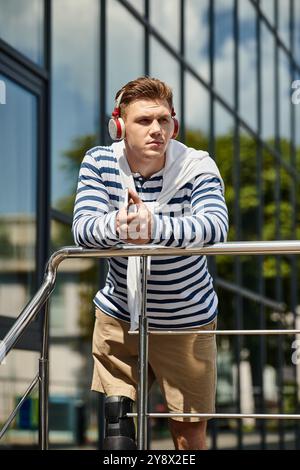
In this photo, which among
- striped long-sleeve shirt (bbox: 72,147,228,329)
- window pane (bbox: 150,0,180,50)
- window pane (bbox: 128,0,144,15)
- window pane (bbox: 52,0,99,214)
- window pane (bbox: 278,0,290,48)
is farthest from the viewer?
window pane (bbox: 278,0,290,48)

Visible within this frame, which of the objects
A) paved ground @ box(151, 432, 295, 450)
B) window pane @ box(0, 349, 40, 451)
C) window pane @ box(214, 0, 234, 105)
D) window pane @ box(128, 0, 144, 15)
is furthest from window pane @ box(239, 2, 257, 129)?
window pane @ box(0, 349, 40, 451)

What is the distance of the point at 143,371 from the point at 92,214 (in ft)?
1.73

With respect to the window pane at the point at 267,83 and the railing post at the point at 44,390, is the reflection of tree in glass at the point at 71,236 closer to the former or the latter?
the railing post at the point at 44,390

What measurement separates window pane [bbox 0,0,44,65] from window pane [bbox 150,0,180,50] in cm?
264

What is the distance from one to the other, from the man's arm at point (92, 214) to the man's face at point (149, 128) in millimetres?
166

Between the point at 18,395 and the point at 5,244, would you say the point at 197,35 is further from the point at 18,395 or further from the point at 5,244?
the point at 18,395

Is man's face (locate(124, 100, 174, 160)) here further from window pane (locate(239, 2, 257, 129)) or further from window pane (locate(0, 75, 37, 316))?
window pane (locate(239, 2, 257, 129))

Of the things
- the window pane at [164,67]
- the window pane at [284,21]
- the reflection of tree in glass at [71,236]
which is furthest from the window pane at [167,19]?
the window pane at [284,21]

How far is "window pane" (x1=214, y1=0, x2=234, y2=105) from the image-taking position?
40.1 feet

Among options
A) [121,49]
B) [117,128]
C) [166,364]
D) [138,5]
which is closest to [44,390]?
[166,364]

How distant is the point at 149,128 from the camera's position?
3.52 meters

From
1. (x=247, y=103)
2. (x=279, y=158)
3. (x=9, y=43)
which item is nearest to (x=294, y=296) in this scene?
(x=279, y=158)

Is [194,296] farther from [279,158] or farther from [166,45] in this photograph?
[279,158]

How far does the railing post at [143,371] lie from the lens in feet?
11.7
